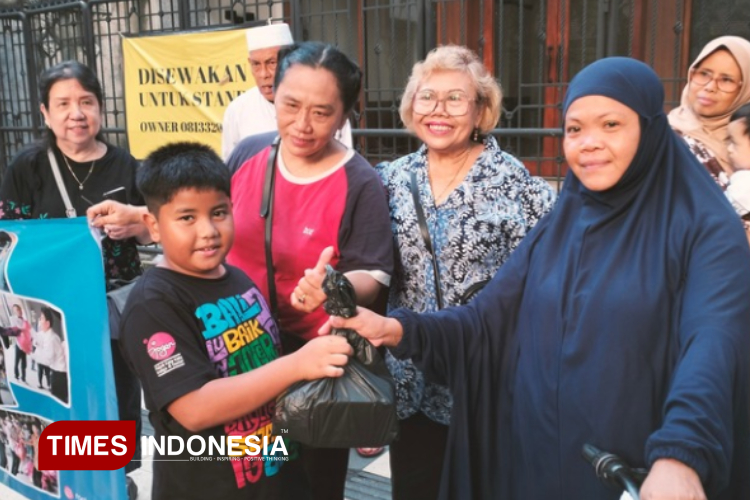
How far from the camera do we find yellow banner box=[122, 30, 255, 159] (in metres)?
5.92

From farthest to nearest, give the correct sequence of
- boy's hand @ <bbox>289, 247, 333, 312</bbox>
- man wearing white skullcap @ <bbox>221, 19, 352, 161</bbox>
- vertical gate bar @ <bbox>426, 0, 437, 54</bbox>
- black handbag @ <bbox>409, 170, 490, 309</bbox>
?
vertical gate bar @ <bbox>426, 0, 437, 54</bbox> → man wearing white skullcap @ <bbox>221, 19, 352, 161</bbox> → black handbag @ <bbox>409, 170, 490, 309</bbox> → boy's hand @ <bbox>289, 247, 333, 312</bbox>

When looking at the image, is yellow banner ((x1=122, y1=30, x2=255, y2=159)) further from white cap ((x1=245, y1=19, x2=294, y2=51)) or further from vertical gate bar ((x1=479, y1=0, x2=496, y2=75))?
vertical gate bar ((x1=479, y1=0, x2=496, y2=75))

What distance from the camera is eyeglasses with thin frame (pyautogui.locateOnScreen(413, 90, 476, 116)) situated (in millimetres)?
2281

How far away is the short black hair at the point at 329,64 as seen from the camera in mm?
2146

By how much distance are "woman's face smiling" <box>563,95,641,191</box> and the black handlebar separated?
0.65 metres

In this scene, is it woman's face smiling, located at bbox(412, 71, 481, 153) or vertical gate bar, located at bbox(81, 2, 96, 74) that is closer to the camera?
woman's face smiling, located at bbox(412, 71, 481, 153)

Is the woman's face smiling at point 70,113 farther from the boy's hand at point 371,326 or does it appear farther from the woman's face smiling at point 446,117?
the boy's hand at point 371,326

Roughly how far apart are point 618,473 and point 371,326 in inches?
28.2

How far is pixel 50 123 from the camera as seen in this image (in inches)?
113

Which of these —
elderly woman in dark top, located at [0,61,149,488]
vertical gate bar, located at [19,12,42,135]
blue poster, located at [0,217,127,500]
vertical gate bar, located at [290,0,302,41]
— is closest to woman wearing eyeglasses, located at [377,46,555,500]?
blue poster, located at [0,217,127,500]

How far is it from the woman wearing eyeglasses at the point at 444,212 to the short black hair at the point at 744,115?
117 centimetres

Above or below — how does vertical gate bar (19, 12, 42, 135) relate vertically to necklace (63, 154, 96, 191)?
above

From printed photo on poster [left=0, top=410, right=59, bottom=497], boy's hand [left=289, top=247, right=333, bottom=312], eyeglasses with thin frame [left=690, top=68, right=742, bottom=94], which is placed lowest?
printed photo on poster [left=0, top=410, right=59, bottom=497]

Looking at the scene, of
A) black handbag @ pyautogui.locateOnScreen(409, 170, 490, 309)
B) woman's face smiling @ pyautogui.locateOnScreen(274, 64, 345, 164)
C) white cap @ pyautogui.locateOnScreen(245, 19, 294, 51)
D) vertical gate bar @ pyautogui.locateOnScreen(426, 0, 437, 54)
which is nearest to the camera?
woman's face smiling @ pyautogui.locateOnScreen(274, 64, 345, 164)
